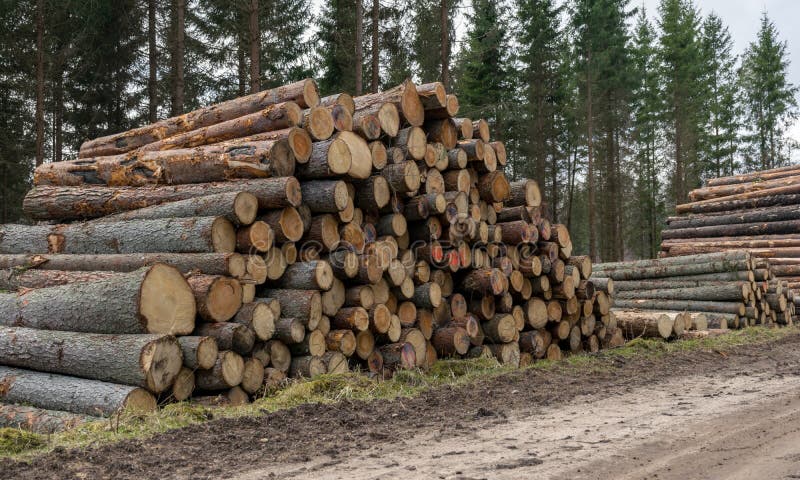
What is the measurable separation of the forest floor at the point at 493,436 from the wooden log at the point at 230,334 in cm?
81

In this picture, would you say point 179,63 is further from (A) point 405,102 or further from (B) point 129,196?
(A) point 405,102

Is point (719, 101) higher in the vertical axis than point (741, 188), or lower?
higher

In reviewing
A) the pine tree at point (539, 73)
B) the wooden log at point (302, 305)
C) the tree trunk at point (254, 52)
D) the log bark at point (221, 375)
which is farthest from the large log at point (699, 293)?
the pine tree at point (539, 73)

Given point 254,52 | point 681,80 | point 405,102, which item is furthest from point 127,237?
point 681,80

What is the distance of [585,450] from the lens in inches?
162

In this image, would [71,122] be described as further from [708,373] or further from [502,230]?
[708,373]

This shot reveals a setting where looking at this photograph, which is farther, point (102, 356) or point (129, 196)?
point (129, 196)

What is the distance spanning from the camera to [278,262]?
6922 millimetres

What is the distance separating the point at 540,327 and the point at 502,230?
1563 mm

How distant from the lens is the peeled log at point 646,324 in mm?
10570

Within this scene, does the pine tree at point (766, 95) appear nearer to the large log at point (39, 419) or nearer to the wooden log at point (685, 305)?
the wooden log at point (685, 305)

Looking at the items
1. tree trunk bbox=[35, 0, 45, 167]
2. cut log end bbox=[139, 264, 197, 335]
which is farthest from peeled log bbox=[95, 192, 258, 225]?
tree trunk bbox=[35, 0, 45, 167]

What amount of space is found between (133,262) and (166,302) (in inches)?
50.7

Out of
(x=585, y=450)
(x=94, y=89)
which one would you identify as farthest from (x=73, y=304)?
(x=94, y=89)
